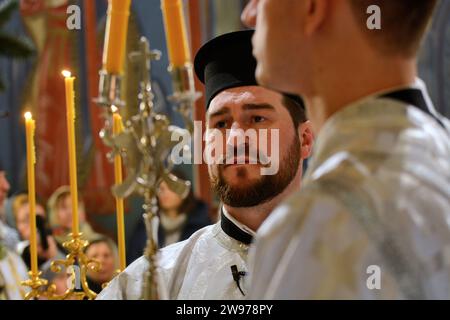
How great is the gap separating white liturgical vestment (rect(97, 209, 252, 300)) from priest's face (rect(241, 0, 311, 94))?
33.2 inches

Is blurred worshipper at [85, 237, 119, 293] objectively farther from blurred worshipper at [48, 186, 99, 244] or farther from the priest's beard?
the priest's beard

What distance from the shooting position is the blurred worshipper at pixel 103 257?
18.5ft

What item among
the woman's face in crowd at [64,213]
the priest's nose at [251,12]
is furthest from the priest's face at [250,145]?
the woman's face in crowd at [64,213]

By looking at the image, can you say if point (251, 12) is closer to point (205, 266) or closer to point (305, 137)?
point (205, 266)

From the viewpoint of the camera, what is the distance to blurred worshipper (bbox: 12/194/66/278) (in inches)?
208

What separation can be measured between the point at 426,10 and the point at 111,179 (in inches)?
227

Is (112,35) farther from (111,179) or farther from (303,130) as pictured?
(111,179)

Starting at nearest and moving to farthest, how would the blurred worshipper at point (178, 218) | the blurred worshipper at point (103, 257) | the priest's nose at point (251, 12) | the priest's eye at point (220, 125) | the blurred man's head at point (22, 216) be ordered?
the priest's nose at point (251, 12), the priest's eye at point (220, 125), the blurred worshipper at point (103, 257), the blurred worshipper at point (178, 218), the blurred man's head at point (22, 216)

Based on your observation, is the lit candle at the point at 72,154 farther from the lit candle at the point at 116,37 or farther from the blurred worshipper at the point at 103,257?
the blurred worshipper at the point at 103,257

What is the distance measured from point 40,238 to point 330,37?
15.6 ft

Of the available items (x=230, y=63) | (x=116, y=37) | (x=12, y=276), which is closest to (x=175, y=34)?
(x=116, y=37)

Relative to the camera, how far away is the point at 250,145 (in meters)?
2.19

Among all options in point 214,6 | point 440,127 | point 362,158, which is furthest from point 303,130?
point 214,6

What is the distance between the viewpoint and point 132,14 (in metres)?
6.76
